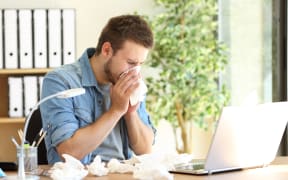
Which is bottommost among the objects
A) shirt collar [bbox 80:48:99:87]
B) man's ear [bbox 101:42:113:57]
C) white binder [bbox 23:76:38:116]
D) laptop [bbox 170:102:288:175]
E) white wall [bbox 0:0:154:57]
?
laptop [bbox 170:102:288:175]

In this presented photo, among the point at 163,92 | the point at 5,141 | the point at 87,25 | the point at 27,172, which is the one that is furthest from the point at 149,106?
the point at 27,172

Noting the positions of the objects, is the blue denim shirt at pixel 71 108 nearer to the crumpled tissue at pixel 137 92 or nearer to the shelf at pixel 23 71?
the crumpled tissue at pixel 137 92

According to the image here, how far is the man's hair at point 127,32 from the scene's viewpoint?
2.48 m

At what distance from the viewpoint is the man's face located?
8.11ft

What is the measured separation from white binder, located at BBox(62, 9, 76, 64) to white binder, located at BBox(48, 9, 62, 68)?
32mm

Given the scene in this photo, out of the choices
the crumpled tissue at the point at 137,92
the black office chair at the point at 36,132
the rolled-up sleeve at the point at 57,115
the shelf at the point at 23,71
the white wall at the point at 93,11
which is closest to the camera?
the rolled-up sleeve at the point at 57,115

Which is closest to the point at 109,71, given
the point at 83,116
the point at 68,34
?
the point at 83,116

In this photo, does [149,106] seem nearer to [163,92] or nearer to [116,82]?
[163,92]

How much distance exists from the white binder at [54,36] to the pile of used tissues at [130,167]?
75.7 inches

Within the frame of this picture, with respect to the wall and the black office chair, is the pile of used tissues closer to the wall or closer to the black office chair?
the black office chair

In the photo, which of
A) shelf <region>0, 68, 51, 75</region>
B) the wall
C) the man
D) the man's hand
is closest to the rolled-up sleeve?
the man

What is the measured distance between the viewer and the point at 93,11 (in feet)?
14.6

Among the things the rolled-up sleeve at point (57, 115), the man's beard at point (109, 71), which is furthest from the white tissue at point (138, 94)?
the rolled-up sleeve at point (57, 115)

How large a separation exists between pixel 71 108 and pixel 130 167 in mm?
406
